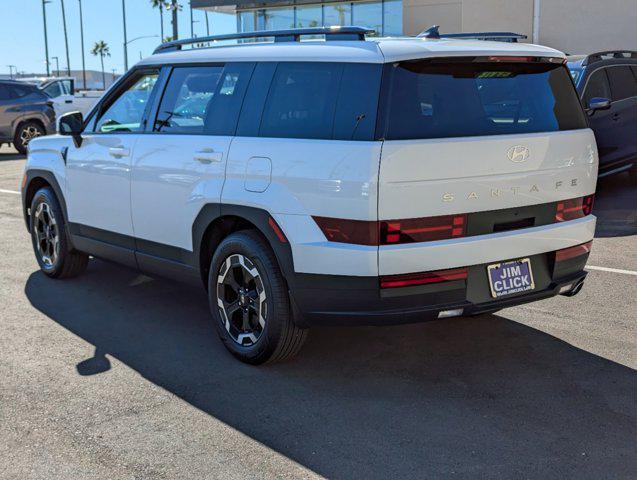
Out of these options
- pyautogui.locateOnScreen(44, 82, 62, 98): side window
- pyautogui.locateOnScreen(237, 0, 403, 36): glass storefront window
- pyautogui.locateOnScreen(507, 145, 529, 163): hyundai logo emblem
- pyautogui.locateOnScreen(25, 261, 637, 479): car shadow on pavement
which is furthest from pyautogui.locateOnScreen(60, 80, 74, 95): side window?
pyautogui.locateOnScreen(507, 145, 529, 163): hyundai logo emblem

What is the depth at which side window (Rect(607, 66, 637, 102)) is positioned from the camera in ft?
35.6

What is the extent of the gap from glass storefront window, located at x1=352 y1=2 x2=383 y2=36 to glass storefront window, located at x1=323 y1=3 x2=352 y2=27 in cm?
30

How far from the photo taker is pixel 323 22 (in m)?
31.2

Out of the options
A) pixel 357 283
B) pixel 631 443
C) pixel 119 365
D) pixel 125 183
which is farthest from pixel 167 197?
pixel 631 443

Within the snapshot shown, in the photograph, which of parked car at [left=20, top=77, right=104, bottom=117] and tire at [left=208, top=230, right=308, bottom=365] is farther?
parked car at [left=20, top=77, right=104, bottom=117]

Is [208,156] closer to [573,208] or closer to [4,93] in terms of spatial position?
[573,208]

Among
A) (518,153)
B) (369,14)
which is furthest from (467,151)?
(369,14)

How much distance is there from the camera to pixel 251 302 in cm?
471

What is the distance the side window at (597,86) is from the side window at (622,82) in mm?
112

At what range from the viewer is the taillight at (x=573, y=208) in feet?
15.1

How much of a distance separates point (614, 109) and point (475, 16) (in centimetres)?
1823

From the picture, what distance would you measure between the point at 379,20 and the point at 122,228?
25.5m

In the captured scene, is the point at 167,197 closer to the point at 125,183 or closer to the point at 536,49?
the point at 125,183

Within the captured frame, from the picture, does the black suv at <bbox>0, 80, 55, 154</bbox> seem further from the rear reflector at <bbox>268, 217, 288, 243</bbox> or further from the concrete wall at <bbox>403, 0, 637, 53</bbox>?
the rear reflector at <bbox>268, 217, 288, 243</bbox>
